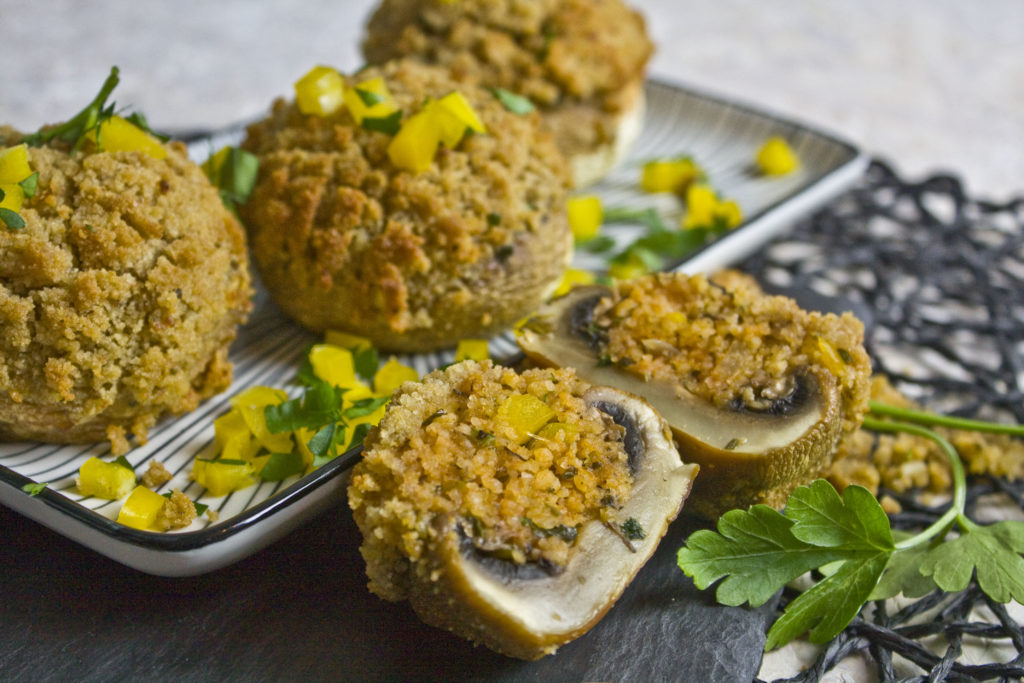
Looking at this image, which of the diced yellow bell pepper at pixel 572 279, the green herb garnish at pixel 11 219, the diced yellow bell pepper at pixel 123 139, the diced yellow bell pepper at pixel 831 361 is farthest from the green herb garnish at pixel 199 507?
the diced yellow bell pepper at pixel 831 361

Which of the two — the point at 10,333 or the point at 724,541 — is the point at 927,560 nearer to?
the point at 724,541

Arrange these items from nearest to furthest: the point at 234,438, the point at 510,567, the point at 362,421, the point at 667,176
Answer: the point at 510,567
the point at 234,438
the point at 362,421
the point at 667,176

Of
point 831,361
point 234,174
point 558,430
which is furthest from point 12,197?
point 831,361

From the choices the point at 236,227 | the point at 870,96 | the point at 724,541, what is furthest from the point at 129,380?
the point at 870,96

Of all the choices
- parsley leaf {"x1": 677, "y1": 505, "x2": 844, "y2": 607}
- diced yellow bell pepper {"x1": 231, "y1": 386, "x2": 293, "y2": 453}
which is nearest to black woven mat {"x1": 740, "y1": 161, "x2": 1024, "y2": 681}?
parsley leaf {"x1": 677, "y1": 505, "x2": 844, "y2": 607}

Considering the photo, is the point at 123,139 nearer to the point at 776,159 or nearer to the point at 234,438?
the point at 234,438
